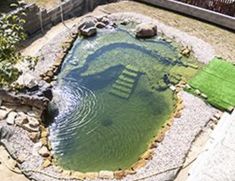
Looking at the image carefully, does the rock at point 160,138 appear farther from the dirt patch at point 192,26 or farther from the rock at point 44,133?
the dirt patch at point 192,26

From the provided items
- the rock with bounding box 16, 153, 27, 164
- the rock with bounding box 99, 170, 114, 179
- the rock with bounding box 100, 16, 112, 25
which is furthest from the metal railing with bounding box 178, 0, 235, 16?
the rock with bounding box 16, 153, 27, 164

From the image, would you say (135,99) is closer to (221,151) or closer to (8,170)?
(221,151)

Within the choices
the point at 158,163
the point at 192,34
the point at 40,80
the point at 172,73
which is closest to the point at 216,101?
the point at 172,73

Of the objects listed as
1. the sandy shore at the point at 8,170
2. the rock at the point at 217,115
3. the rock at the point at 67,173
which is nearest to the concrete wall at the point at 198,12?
the rock at the point at 217,115

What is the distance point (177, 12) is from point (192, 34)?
186 centimetres

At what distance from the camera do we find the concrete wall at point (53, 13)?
47.5 ft

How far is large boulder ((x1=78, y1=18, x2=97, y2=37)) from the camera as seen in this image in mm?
14961

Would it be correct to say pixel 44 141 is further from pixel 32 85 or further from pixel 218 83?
pixel 218 83

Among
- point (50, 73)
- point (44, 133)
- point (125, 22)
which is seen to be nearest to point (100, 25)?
point (125, 22)

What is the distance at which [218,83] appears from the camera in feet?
40.2

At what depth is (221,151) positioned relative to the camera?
350 inches

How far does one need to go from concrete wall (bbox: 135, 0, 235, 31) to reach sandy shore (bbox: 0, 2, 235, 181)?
0.28 meters

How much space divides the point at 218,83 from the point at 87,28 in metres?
5.92

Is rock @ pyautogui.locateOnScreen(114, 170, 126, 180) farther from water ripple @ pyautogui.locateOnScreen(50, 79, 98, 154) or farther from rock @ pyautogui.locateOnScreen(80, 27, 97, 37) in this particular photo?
rock @ pyautogui.locateOnScreen(80, 27, 97, 37)
